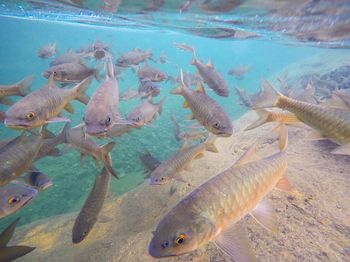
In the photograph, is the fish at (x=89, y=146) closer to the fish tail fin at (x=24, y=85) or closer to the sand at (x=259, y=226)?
the sand at (x=259, y=226)

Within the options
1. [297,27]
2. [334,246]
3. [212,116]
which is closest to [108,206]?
[212,116]

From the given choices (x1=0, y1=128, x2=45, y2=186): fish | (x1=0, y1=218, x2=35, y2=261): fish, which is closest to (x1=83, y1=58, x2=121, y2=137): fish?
(x1=0, y1=128, x2=45, y2=186): fish

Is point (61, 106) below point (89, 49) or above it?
above

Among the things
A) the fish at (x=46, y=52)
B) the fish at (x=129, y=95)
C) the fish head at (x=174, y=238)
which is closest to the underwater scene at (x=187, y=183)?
the fish head at (x=174, y=238)

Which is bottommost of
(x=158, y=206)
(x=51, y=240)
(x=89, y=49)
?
(x=51, y=240)

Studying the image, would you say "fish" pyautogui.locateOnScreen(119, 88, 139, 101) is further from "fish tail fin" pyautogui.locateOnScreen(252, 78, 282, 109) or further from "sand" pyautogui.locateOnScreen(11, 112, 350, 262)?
"fish tail fin" pyautogui.locateOnScreen(252, 78, 282, 109)

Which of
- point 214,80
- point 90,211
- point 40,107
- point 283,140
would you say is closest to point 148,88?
point 214,80

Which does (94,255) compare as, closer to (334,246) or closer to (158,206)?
(158,206)
